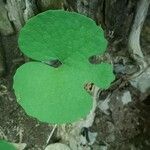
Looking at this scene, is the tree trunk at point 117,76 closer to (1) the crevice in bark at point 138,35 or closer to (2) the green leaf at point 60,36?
(1) the crevice in bark at point 138,35

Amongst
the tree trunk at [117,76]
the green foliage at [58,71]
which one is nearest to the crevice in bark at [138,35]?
the tree trunk at [117,76]

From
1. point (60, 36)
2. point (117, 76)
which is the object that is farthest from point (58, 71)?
point (117, 76)

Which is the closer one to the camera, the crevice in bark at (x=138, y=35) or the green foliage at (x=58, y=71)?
the green foliage at (x=58, y=71)

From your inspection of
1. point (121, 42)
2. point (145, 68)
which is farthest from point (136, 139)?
point (121, 42)

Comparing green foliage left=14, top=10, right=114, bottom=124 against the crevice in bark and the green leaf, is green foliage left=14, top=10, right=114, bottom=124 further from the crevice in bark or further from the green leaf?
the crevice in bark

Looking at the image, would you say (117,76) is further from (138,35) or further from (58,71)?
(58,71)

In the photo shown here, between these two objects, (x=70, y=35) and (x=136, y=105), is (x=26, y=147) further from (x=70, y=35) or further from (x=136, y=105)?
(x=70, y=35)

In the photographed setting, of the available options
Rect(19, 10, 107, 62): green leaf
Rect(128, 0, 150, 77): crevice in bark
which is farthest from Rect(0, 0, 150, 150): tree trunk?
Rect(19, 10, 107, 62): green leaf
